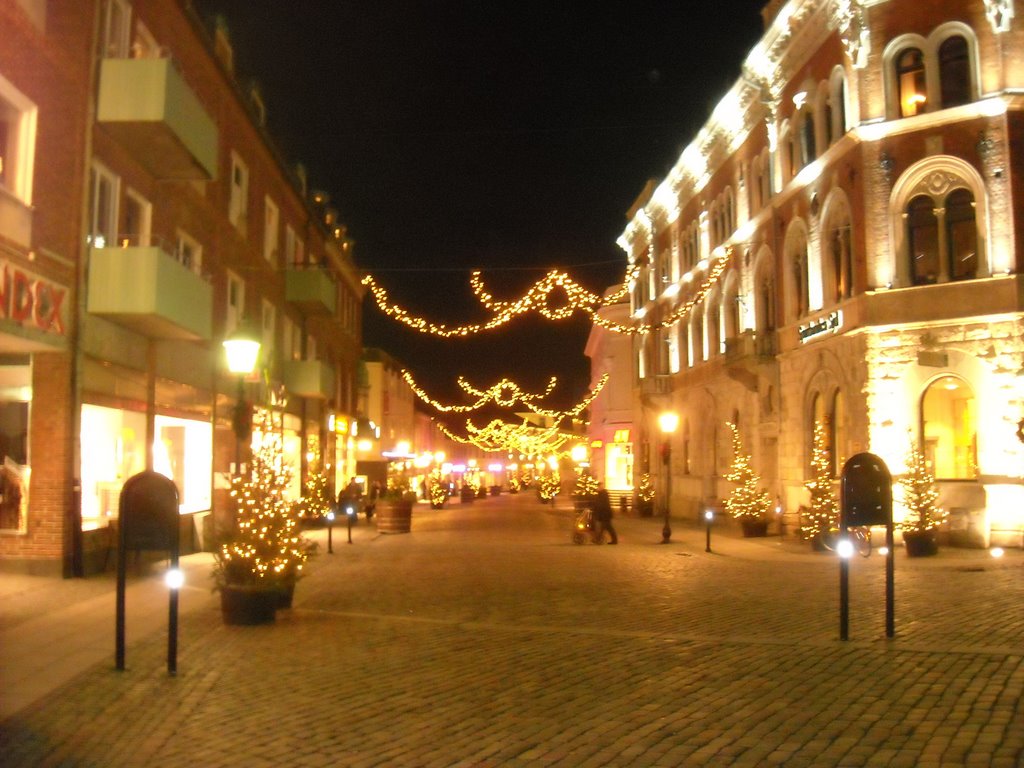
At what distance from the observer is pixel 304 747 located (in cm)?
691

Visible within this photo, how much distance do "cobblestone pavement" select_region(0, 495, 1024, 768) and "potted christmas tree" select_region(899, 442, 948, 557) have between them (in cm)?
525

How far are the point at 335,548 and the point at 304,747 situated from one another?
18.6 metres

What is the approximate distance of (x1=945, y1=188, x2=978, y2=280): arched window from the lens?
23.0 meters

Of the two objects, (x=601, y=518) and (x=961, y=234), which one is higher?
(x=961, y=234)

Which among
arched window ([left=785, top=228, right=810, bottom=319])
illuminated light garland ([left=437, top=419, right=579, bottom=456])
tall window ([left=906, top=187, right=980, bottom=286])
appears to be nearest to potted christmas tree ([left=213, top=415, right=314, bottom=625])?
tall window ([left=906, top=187, right=980, bottom=286])

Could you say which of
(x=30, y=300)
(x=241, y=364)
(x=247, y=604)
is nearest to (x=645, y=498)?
(x=241, y=364)

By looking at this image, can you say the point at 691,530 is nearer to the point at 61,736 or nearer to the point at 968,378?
the point at 968,378

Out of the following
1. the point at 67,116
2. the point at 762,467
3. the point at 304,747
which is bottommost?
the point at 304,747

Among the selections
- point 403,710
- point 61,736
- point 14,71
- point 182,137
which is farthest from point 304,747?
point 182,137

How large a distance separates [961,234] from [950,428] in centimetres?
429

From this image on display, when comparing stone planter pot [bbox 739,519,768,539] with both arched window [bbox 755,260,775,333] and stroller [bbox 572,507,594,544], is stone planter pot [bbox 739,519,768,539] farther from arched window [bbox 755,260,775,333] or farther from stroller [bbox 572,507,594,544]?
arched window [bbox 755,260,775,333]

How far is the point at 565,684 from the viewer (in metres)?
8.78

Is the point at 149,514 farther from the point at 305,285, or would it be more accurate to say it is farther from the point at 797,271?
the point at 305,285

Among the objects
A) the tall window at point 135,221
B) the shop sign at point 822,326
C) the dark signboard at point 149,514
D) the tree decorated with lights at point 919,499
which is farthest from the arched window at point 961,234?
the dark signboard at point 149,514
